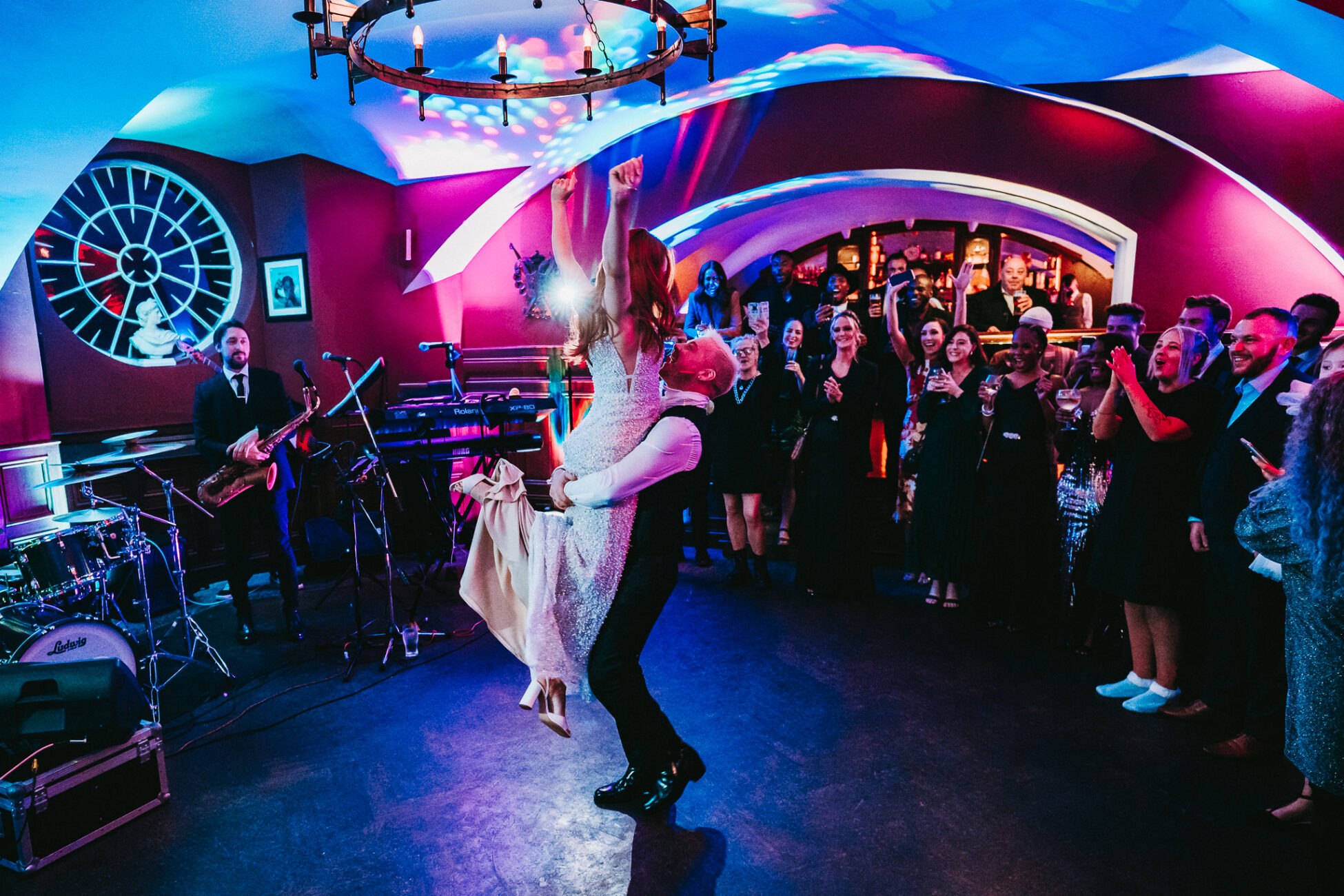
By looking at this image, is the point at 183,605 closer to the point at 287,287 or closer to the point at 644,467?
the point at 644,467

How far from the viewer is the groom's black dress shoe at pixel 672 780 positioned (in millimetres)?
2398

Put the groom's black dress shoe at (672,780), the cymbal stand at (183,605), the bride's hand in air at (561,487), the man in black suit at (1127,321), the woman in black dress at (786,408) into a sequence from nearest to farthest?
1. the bride's hand in air at (561,487)
2. the groom's black dress shoe at (672,780)
3. the cymbal stand at (183,605)
4. the man in black suit at (1127,321)
5. the woman in black dress at (786,408)

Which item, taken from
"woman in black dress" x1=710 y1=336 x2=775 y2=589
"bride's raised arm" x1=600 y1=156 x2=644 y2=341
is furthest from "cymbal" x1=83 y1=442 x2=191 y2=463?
"woman in black dress" x1=710 y1=336 x2=775 y2=589

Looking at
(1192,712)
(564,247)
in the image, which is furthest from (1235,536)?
(564,247)

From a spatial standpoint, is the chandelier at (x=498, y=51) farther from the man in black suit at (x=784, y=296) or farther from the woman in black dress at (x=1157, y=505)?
the man in black suit at (x=784, y=296)

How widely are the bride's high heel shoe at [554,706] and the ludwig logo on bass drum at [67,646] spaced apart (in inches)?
77.9

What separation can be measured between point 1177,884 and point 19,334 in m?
6.35

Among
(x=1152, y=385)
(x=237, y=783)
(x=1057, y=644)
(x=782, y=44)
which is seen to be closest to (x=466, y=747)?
(x=237, y=783)

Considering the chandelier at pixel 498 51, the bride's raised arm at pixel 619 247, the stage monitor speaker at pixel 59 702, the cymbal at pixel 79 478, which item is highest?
the chandelier at pixel 498 51

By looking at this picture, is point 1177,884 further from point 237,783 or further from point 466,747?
Answer: point 237,783

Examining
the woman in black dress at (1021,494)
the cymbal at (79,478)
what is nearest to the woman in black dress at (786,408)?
the woman in black dress at (1021,494)

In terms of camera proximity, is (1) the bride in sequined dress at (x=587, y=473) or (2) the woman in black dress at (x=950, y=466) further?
(2) the woman in black dress at (x=950, y=466)

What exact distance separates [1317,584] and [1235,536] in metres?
0.93

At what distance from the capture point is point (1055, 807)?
2.46 m
